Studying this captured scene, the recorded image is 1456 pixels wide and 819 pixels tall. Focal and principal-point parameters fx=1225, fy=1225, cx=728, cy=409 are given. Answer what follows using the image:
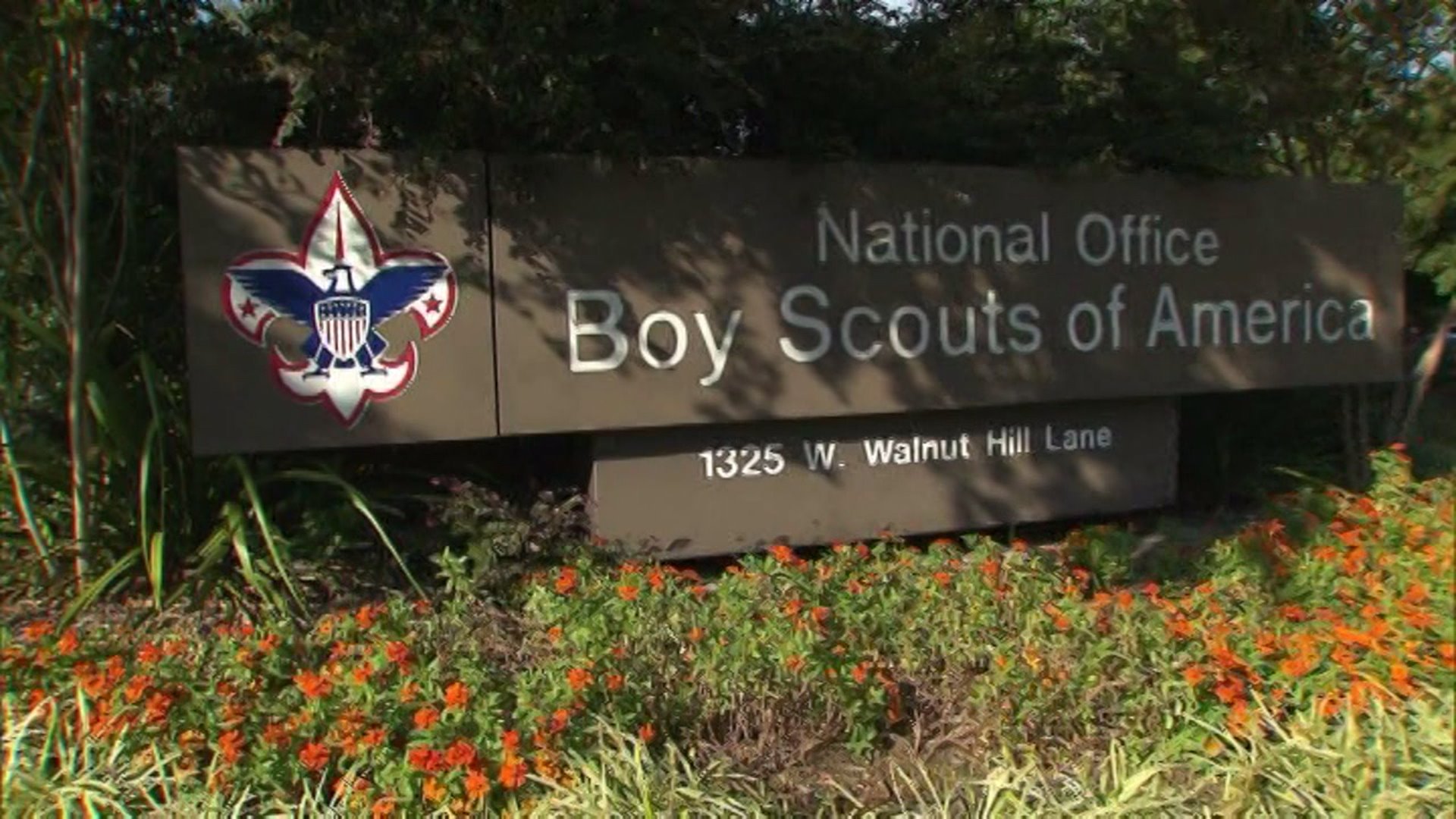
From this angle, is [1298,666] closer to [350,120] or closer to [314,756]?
[314,756]

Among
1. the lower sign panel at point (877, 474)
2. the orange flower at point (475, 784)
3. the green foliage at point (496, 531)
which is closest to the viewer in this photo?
the orange flower at point (475, 784)

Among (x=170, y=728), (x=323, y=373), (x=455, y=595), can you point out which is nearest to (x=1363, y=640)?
(x=455, y=595)

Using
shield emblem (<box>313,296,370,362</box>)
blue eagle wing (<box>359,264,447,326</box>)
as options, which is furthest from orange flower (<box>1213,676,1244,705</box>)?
shield emblem (<box>313,296,370,362</box>)

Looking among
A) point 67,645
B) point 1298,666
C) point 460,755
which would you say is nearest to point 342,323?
point 67,645

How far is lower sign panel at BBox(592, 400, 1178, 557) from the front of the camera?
5277mm

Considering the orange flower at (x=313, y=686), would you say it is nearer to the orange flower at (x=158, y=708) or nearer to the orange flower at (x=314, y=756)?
the orange flower at (x=314, y=756)

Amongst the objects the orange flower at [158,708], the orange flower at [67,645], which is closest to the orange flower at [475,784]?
the orange flower at [158,708]

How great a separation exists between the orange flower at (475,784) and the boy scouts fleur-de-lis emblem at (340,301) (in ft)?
6.52

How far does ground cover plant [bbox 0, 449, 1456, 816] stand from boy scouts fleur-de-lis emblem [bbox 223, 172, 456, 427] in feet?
2.97

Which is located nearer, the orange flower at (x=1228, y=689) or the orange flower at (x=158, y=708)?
the orange flower at (x=158, y=708)

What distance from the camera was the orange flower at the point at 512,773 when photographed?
315 centimetres

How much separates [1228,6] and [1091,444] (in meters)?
2.22

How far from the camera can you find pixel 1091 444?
610 centimetres

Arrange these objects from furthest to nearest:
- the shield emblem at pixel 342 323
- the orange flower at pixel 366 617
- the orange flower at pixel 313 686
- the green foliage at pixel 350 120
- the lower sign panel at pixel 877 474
Result: the lower sign panel at pixel 877 474
the shield emblem at pixel 342 323
the green foliage at pixel 350 120
the orange flower at pixel 366 617
the orange flower at pixel 313 686
